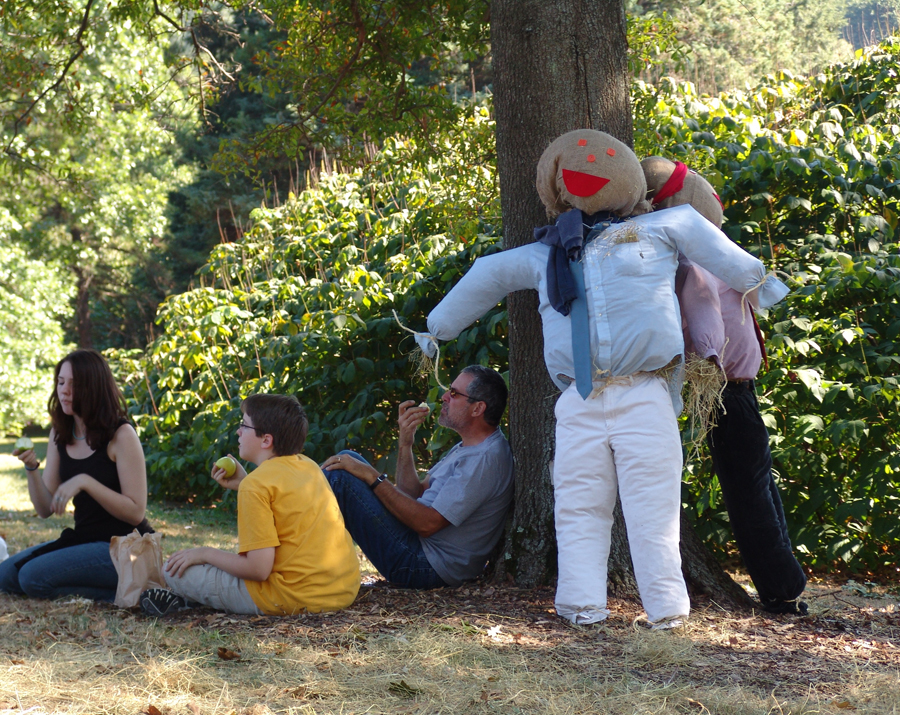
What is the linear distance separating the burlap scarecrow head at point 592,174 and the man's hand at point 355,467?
1.38 meters

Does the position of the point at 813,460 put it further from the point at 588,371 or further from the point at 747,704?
the point at 747,704

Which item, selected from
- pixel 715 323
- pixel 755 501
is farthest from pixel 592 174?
pixel 755 501

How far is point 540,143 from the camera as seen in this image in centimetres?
360

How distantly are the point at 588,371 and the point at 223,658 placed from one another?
153cm

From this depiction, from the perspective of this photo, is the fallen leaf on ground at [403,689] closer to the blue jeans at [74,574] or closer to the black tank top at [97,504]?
the blue jeans at [74,574]

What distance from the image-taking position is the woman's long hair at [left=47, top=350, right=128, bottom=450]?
3947 millimetres

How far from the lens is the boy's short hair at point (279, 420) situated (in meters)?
3.42

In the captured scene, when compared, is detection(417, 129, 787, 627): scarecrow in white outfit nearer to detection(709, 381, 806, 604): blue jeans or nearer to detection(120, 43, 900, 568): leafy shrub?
detection(709, 381, 806, 604): blue jeans

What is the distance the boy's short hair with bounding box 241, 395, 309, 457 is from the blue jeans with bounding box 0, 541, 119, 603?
3.35ft

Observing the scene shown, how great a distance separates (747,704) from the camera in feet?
7.87

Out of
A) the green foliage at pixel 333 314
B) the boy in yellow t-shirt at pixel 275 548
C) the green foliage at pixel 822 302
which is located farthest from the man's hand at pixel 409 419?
the green foliage at pixel 822 302

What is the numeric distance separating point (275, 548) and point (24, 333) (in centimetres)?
1393

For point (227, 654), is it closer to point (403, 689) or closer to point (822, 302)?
point (403, 689)

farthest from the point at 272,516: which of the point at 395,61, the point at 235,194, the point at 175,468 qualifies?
the point at 235,194
